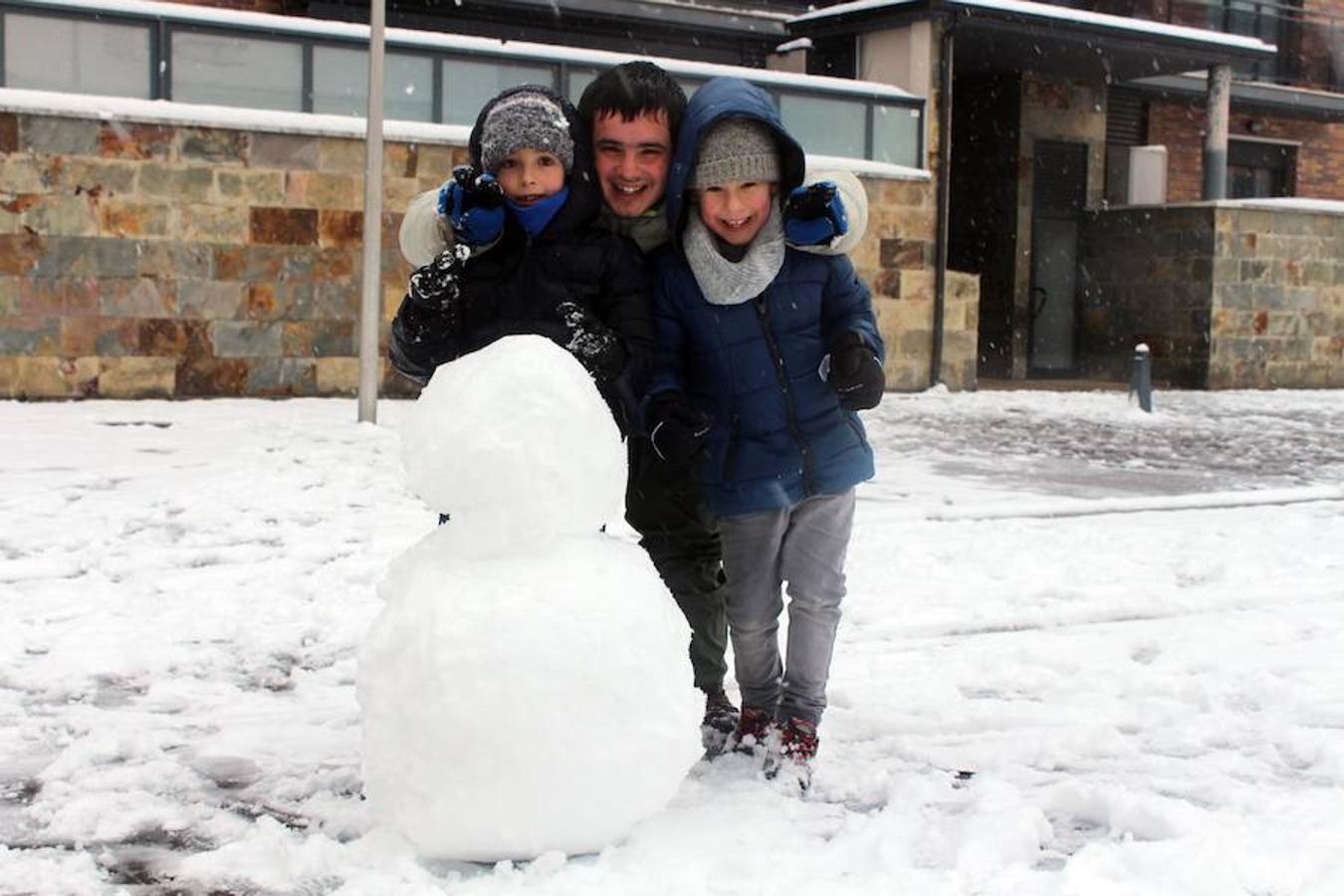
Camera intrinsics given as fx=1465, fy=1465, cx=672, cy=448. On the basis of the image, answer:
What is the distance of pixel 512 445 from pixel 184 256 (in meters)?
8.99

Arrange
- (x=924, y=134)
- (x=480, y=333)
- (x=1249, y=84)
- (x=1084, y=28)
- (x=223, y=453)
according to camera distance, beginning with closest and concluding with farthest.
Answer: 1. (x=480, y=333)
2. (x=223, y=453)
3. (x=924, y=134)
4. (x=1084, y=28)
5. (x=1249, y=84)

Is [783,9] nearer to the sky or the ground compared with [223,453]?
nearer to the sky

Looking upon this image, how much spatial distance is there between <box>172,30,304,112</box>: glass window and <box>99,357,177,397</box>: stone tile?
202cm

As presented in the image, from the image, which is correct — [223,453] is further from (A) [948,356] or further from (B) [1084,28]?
(B) [1084,28]

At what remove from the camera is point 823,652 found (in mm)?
3414

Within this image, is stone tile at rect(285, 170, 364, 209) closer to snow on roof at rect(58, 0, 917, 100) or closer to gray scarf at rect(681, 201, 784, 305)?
snow on roof at rect(58, 0, 917, 100)

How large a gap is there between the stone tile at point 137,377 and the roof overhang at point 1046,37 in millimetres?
7564

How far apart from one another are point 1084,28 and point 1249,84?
587cm

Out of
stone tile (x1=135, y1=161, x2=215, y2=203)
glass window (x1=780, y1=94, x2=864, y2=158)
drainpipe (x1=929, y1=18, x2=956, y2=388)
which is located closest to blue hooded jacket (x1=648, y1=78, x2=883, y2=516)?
stone tile (x1=135, y1=161, x2=215, y2=203)

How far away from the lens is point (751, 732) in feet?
11.4

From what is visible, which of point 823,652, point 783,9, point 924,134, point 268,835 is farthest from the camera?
point 783,9

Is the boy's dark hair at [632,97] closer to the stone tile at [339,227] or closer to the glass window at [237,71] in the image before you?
the stone tile at [339,227]

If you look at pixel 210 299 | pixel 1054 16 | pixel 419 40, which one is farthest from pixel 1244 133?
pixel 210 299

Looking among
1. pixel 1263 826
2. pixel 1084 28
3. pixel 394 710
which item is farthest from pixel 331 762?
pixel 1084 28
